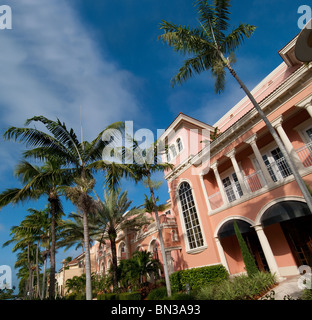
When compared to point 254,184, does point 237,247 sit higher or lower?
lower

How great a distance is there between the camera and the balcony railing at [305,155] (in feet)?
31.0

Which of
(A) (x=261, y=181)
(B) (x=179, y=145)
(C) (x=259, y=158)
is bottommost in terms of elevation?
(A) (x=261, y=181)

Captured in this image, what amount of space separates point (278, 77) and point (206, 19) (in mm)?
7133

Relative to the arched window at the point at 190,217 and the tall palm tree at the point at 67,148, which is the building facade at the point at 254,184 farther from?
the tall palm tree at the point at 67,148

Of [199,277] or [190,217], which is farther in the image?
[190,217]

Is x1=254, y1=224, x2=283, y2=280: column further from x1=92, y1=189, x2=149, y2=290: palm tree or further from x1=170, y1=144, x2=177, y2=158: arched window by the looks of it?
x1=92, y1=189, x2=149, y2=290: palm tree

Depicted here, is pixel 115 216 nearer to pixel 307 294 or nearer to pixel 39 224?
pixel 39 224

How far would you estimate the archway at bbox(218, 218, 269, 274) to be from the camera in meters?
11.8

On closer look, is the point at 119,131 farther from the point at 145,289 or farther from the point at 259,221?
the point at 145,289

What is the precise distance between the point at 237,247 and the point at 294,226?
13.2 feet

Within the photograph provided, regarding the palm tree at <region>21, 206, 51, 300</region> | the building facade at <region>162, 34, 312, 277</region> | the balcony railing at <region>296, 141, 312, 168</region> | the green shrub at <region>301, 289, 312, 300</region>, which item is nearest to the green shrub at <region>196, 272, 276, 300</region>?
the building facade at <region>162, 34, 312, 277</region>

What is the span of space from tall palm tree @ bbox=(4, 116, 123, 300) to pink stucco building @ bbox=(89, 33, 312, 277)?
6842 mm

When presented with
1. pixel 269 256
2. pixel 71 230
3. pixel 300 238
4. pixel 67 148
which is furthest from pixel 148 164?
pixel 71 230

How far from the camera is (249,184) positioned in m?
12.6
